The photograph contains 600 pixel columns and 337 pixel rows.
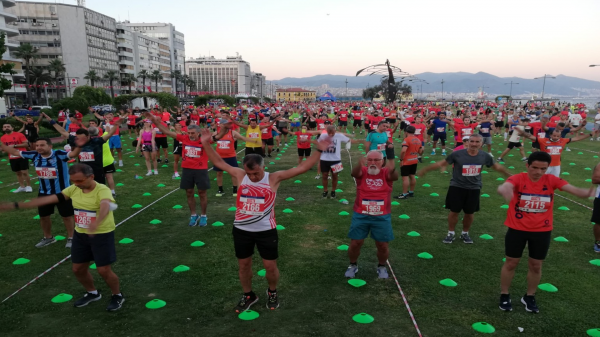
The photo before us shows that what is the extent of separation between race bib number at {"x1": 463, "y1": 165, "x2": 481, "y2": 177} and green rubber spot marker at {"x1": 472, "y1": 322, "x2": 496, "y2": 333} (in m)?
2.56

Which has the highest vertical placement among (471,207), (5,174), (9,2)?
(9,2)

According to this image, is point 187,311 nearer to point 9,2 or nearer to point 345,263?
point 345,263

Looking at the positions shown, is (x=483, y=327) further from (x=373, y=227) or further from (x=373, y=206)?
(x=373, y=206)

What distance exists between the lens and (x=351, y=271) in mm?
5055

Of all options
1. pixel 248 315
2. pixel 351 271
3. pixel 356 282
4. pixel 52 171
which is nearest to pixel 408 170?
pixel 351 271

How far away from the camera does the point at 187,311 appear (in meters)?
→ 4.23

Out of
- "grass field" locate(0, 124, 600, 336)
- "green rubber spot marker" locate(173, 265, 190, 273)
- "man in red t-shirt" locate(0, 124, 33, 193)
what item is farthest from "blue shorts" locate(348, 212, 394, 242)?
"man in red t-shirt" locate(0, 124, 33, 193)

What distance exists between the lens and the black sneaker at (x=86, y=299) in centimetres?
432

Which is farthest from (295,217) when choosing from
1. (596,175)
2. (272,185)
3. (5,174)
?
(5,174)

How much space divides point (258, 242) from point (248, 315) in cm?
86

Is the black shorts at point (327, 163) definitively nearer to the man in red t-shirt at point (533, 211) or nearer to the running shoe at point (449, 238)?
the running shoe at point (449, 238)

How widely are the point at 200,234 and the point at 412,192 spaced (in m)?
5.29

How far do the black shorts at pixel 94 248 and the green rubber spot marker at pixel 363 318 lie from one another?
276 cm

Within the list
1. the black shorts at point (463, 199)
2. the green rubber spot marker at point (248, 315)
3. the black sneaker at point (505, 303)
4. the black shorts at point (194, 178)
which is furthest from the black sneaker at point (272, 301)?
the black shorts at point (463, 199)
